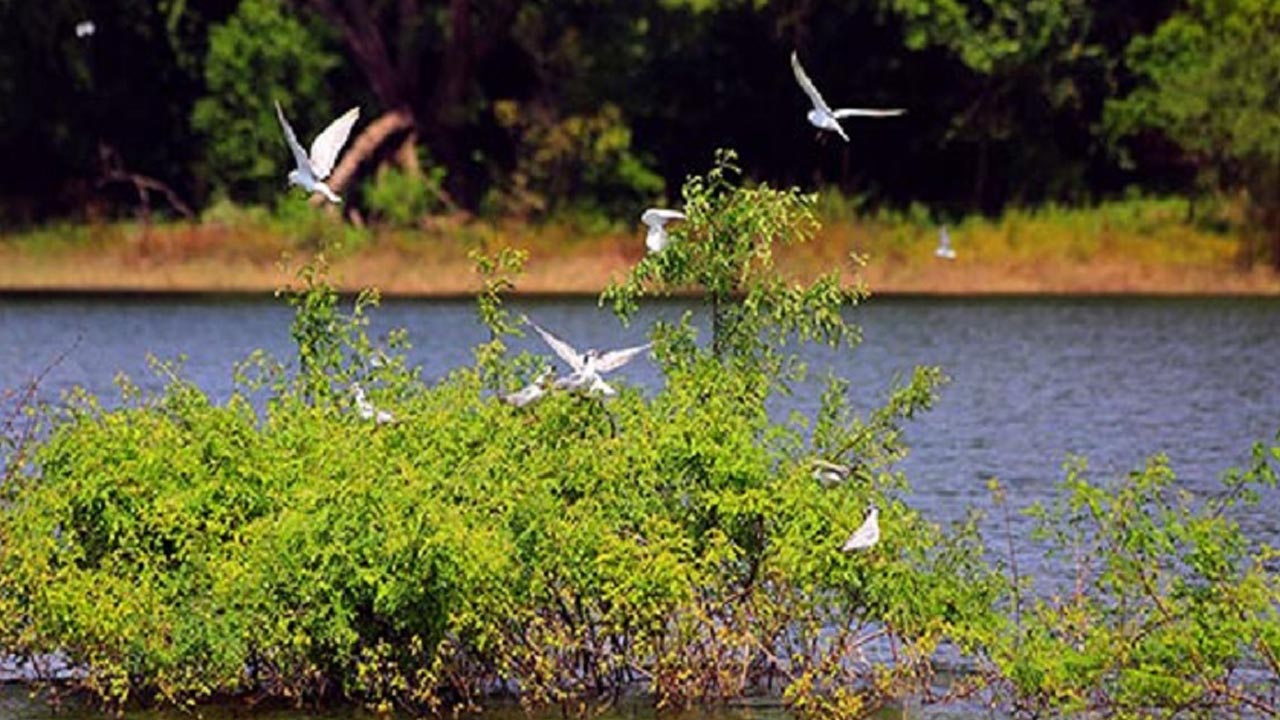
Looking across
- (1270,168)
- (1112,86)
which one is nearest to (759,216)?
(1270,168)

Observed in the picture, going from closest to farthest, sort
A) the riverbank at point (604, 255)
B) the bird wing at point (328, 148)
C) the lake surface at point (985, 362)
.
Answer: the bird wing at point (328, 148), the lake surface at point (985, 362), the riverbank at point (604, 255)

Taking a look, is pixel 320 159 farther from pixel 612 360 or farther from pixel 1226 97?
pixel 1226 97

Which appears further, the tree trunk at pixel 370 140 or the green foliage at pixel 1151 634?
the tree trunk at pixel 370 140

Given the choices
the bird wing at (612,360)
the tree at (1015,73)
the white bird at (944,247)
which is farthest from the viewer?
the tree at (1015,73)

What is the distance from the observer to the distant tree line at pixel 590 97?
54312mm

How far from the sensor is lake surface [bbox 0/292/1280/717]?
26830 millimetres

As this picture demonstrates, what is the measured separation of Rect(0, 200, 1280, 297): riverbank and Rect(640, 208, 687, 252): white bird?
3050 centimetres

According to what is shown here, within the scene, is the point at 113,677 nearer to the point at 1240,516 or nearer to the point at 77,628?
the point at 77,628

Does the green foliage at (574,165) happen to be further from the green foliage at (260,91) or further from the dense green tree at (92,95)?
the dense green tree at (92,95)

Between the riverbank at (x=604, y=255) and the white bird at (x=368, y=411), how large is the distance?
32034 mm

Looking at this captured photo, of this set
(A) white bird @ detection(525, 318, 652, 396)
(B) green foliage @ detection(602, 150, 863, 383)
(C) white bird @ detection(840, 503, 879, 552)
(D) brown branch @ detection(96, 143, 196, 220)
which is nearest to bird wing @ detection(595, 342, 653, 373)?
(A) white bird @ detection(525, 318, 652, 396)

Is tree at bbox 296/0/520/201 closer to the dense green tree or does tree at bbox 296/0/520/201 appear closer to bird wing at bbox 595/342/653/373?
the dense green tree

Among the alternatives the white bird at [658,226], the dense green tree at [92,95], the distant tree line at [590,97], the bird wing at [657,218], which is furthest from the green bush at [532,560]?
the dense green tree at [92,95]

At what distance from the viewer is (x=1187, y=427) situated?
3008 centimetres
